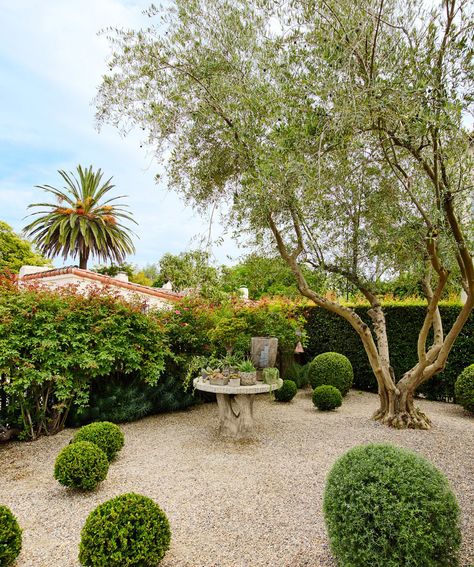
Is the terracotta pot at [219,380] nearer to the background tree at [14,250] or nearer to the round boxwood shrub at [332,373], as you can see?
the round boxwood shrub at [332,373]

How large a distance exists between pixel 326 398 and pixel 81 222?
24.5 m

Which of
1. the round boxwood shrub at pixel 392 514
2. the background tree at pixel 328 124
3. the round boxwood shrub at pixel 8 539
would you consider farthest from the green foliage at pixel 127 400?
the round boxwood shrub at pixel 392 514

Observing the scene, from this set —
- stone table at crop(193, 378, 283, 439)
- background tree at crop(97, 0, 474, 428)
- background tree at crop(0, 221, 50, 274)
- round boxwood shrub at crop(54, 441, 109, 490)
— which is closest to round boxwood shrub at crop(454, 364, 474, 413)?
background tree at crop(97, 0, 474, 428)

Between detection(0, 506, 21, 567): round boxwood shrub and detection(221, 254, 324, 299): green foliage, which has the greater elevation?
detection(221, 254, 324, 299): green foliage

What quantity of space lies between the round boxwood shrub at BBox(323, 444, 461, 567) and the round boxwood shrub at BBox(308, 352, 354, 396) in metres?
6.34

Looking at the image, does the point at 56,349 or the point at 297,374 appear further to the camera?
the point at 297,374

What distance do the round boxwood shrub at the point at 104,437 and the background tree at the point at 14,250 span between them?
25.9 metres

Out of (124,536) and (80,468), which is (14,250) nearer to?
(80,468)

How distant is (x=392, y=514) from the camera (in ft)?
7.59

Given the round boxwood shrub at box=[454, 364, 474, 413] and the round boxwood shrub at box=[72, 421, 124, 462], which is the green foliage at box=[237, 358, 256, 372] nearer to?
the round boxwood shrub at box=[72, 421, 124, 462]

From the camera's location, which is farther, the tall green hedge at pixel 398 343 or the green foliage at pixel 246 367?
the tall green hedge at pixel 398 343

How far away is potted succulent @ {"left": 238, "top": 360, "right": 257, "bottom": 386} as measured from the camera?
573cm

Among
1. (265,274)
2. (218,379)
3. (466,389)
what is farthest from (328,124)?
(466,389)

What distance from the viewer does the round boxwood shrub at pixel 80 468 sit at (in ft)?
12.9
